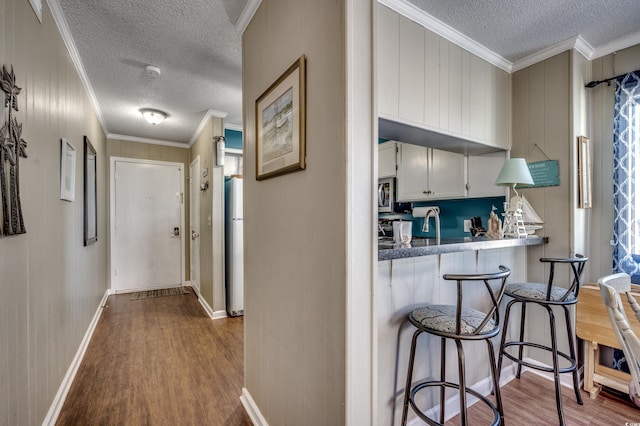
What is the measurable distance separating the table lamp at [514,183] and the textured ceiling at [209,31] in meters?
0.88

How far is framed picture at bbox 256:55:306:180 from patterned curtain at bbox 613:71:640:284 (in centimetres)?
239

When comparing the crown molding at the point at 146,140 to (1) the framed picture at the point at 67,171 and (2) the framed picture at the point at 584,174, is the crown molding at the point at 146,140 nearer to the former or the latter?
(1) the framed picture at the point at 67,171

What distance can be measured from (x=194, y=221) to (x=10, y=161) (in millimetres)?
3469

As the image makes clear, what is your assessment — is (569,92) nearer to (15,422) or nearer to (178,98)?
(178,98)

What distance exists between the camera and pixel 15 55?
1299 mm

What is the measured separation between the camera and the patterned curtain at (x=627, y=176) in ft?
6.81

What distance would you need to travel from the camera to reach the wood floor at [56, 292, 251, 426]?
1818 millimetres

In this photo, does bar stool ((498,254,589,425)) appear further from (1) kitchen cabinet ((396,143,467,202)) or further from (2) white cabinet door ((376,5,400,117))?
(2) white cabinet door ((376,5,400,117))

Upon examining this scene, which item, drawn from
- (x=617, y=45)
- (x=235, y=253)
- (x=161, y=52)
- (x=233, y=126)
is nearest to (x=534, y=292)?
(x=617, y=45)

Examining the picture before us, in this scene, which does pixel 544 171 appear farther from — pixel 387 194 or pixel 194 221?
pixel 194 221

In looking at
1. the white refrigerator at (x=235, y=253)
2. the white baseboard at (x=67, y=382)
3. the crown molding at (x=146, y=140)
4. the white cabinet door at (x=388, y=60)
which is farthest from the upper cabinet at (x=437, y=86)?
the crown molding at (x=146, y=140)

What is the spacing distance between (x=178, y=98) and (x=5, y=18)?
1.96 meters

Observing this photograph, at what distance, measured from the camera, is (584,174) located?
2166 millimetres

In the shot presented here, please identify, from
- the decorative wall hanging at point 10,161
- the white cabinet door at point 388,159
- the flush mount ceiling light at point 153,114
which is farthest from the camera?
the flush mount ceiling light at point 153,114
